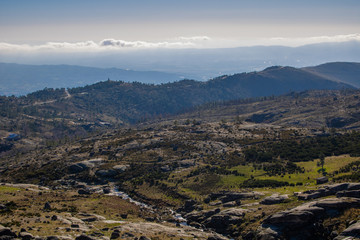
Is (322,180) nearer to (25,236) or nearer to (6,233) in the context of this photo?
(25,236)

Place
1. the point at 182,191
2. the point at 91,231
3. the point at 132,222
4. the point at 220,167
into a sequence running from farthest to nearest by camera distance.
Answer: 1. the point at 220,167
2. the point at 182,191
3. the point at 132,222
4. the point at 91,231

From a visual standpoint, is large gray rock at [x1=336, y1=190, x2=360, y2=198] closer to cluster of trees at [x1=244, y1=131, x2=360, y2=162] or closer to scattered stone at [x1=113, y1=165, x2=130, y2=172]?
cluster of trees at [x1=244, y1=131, x2=360, y2=162]

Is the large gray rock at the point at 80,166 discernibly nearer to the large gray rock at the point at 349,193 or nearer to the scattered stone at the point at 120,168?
the scattered stone at the point at 120,168

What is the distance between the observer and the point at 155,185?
102m

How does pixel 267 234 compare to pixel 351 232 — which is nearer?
pixel 351 232

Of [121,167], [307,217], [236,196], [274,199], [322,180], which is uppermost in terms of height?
[307,217]

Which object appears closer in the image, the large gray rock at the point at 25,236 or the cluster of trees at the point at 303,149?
the large gray rock at the point at 25,236

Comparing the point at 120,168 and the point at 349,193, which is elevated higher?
the point at 349,193

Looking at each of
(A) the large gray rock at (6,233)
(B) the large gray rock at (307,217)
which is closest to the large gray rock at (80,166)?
(A) the large gray rock at (6,233)

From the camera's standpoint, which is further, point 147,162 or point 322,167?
point 147,162

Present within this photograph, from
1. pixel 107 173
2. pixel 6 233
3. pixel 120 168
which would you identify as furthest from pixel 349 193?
pixel 107 173

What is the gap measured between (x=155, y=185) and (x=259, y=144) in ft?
199

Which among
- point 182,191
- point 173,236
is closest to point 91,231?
point 173,236

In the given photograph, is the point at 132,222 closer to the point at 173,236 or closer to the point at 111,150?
the point at 173,236
